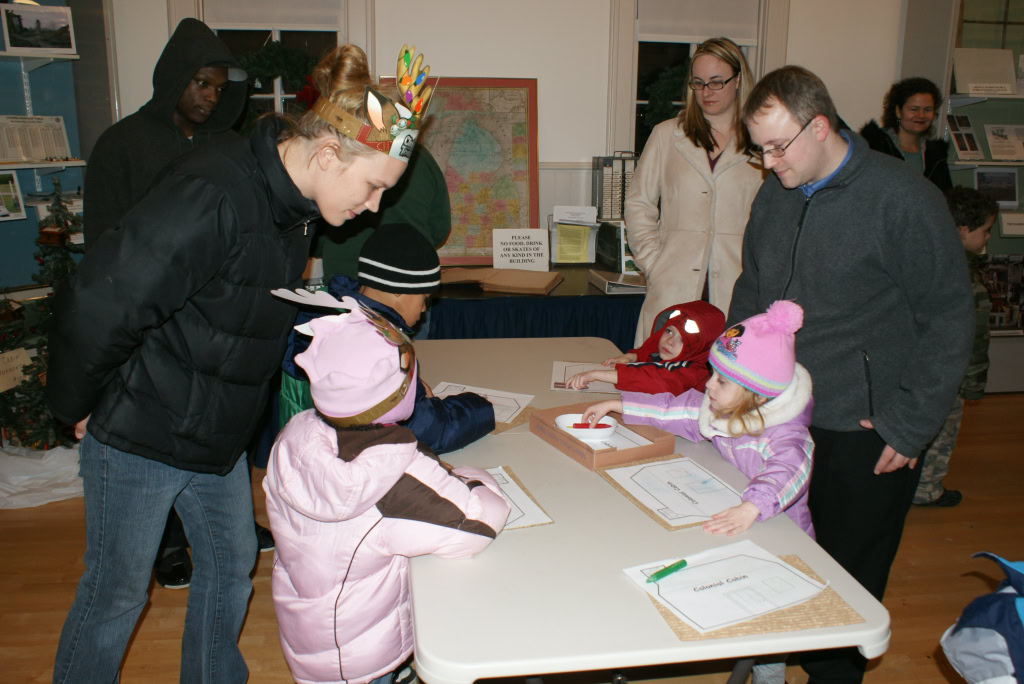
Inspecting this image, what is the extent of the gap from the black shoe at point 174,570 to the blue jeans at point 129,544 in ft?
3.19

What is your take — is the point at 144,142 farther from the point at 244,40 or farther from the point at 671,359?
the point at 244,40

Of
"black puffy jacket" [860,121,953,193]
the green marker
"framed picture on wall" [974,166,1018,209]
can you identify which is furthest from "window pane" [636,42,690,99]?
the green marker

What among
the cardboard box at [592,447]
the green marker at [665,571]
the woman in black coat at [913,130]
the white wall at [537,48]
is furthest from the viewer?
the white wall at [537,48]

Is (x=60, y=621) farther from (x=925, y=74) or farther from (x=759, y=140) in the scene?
(x=925, y=74)

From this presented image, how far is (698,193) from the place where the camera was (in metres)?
2.57

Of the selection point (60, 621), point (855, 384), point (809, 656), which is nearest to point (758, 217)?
point (855, 384)

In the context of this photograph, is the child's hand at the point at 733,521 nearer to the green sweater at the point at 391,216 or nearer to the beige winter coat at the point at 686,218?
the beige winter coat at the point at 686,218

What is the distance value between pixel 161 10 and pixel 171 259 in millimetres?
3156

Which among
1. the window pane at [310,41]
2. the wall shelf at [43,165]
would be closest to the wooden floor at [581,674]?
the wall shelf at [43,165]

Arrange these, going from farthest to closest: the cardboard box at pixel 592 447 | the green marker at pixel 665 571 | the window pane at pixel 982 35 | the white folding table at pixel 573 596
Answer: the window pane at pixel 982 35 → the cardboard box at pixel 592 447 → the green marker at pixel 665 571 → the white folding table at pixel 573 596

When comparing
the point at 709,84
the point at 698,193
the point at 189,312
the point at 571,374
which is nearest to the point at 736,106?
the point at 709,84

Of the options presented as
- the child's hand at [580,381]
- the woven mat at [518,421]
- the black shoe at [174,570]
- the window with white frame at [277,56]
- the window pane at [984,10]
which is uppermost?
the window pane at [984,10]

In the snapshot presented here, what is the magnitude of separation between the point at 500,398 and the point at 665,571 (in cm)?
89

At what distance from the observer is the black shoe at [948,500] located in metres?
3.13
